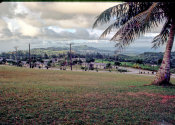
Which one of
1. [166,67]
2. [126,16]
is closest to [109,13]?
[126,16]

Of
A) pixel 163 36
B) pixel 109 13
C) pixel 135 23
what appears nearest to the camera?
pixel 135 23

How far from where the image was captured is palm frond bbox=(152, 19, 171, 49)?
344 inches

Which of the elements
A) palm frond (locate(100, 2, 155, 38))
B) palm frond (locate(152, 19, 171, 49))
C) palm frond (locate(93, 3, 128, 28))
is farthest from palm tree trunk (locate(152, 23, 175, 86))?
palm frond (locate(93, 3, 128, 28))

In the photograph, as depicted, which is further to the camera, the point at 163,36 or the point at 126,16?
the point at 163,36

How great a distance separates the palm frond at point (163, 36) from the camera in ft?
28.7

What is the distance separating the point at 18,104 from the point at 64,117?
1.79m

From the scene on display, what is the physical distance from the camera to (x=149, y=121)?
139 inches

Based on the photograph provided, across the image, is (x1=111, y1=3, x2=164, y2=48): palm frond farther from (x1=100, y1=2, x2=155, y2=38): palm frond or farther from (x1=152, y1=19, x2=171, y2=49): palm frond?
(x1=152, y1=19, x2=171, y2=49): palm frond

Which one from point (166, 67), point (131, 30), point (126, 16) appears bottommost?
point (166, 67)

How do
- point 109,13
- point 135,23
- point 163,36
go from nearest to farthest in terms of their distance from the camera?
1. point 135,23
2. point 109,13
3. point 163,36

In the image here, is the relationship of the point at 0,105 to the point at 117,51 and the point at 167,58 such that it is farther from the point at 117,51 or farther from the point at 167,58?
the point at 167,58

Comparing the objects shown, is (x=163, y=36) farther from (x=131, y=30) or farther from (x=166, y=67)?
(x=131, y=30)

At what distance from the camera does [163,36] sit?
9.53 m

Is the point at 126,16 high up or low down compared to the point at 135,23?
A: up
